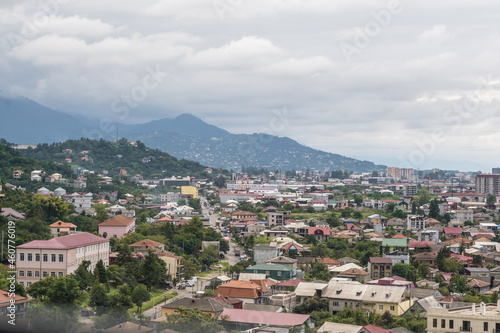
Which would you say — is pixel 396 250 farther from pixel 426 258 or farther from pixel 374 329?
pixel 374 329

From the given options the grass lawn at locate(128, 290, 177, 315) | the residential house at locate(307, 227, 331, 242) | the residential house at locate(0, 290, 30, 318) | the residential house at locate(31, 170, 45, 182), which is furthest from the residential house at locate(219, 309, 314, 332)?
the residential house at locate(31, 170, 45, 182)

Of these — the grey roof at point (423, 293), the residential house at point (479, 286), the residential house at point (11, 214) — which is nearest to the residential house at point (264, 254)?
the grey roof at point (423, 293)

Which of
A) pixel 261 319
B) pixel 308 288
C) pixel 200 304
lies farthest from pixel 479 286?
pixel 200 304

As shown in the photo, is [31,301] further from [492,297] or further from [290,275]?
[492,297]

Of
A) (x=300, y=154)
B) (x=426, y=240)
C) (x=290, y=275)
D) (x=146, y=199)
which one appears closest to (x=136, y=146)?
(x=146, y=199)

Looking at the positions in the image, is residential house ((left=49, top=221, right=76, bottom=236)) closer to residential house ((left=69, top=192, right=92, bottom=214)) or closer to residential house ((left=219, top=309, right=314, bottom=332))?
residential house ((left=219, top=309, right=314, bottom=332))

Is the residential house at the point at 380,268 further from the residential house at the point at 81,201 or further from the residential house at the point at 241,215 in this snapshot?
the residential house at the point at 81,201
